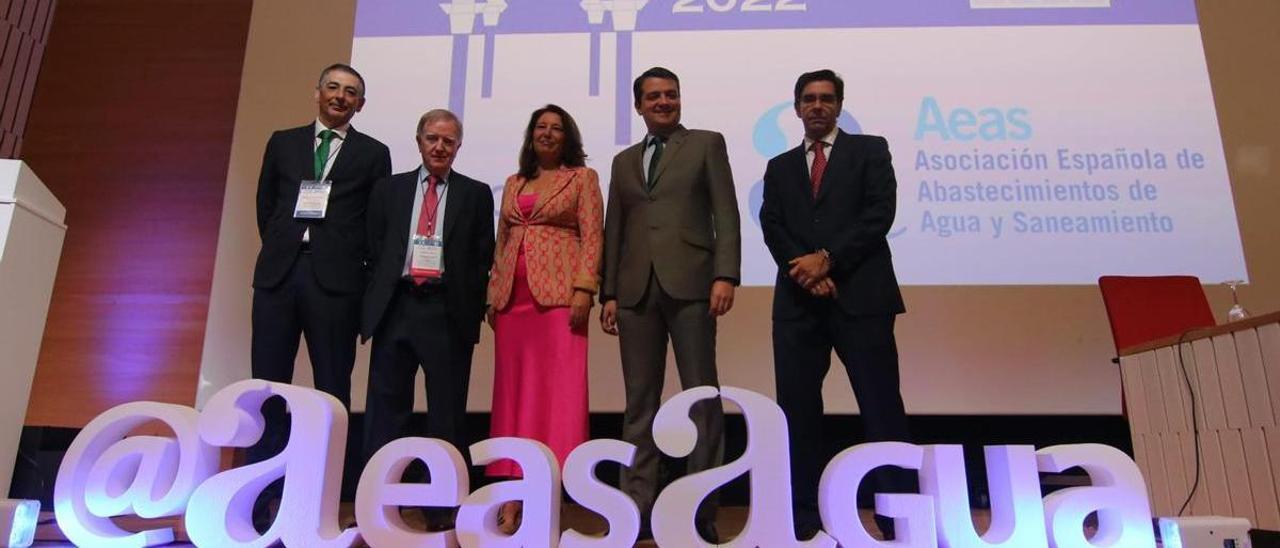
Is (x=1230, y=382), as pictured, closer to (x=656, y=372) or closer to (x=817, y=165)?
(x=817, y=165)

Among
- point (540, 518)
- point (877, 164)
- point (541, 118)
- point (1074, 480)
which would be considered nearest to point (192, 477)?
point (540, 518)

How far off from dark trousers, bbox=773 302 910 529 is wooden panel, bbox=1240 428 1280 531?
2.60 ft

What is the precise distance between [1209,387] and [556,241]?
70.4 inches

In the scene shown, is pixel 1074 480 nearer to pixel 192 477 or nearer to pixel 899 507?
pixel 899 507

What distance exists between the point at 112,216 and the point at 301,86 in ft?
4.02

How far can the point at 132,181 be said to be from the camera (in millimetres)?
3920

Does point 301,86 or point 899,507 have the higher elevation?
point 301,86

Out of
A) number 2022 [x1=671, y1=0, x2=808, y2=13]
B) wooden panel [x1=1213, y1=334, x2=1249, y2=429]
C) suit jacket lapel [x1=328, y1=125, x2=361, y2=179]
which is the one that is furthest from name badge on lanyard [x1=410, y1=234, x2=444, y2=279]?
wooden panel [x1=1213, y1=334, x2=1249, y2=429]

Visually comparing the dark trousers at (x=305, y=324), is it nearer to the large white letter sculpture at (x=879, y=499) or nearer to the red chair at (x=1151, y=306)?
the large white letter sculpture at (x=879, y=499)

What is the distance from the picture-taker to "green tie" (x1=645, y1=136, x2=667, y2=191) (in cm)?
227

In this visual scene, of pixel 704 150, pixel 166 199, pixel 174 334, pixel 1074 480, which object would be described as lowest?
pixel 1074 480

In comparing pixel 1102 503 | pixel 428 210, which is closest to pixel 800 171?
pixel 428 210

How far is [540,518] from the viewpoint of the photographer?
149 cm

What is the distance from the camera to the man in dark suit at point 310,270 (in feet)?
7.50
